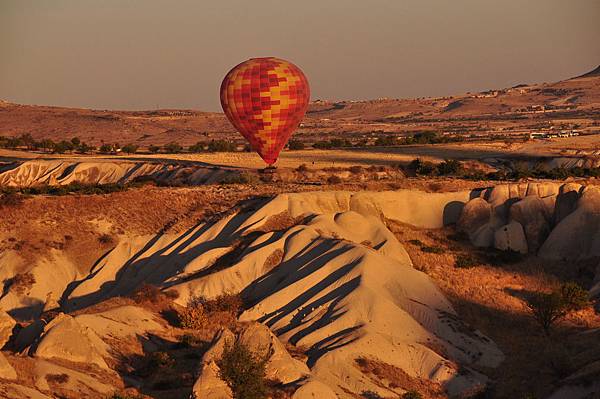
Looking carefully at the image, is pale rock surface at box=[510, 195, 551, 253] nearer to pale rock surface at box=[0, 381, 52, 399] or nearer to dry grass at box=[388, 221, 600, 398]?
dry grass at box=[388, 221, 600, 398]

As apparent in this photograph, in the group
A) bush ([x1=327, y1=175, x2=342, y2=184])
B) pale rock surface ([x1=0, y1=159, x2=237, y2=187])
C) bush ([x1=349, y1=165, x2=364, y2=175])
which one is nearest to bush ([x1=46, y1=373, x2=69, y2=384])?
bush ([x1=327, y1=175, x2=342, y2=184])

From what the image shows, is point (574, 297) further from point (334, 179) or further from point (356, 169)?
→ point (356, 169)

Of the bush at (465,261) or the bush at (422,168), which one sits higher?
the bush at (422,168)

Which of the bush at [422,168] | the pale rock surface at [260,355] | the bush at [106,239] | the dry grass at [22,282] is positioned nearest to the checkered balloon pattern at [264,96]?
the bush at [106,239]

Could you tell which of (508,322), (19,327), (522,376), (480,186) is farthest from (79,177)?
(522,376)

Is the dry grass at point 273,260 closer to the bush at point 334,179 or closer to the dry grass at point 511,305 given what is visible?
the dry grass at point 511,305

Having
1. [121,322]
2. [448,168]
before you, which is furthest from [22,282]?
[448,168]
